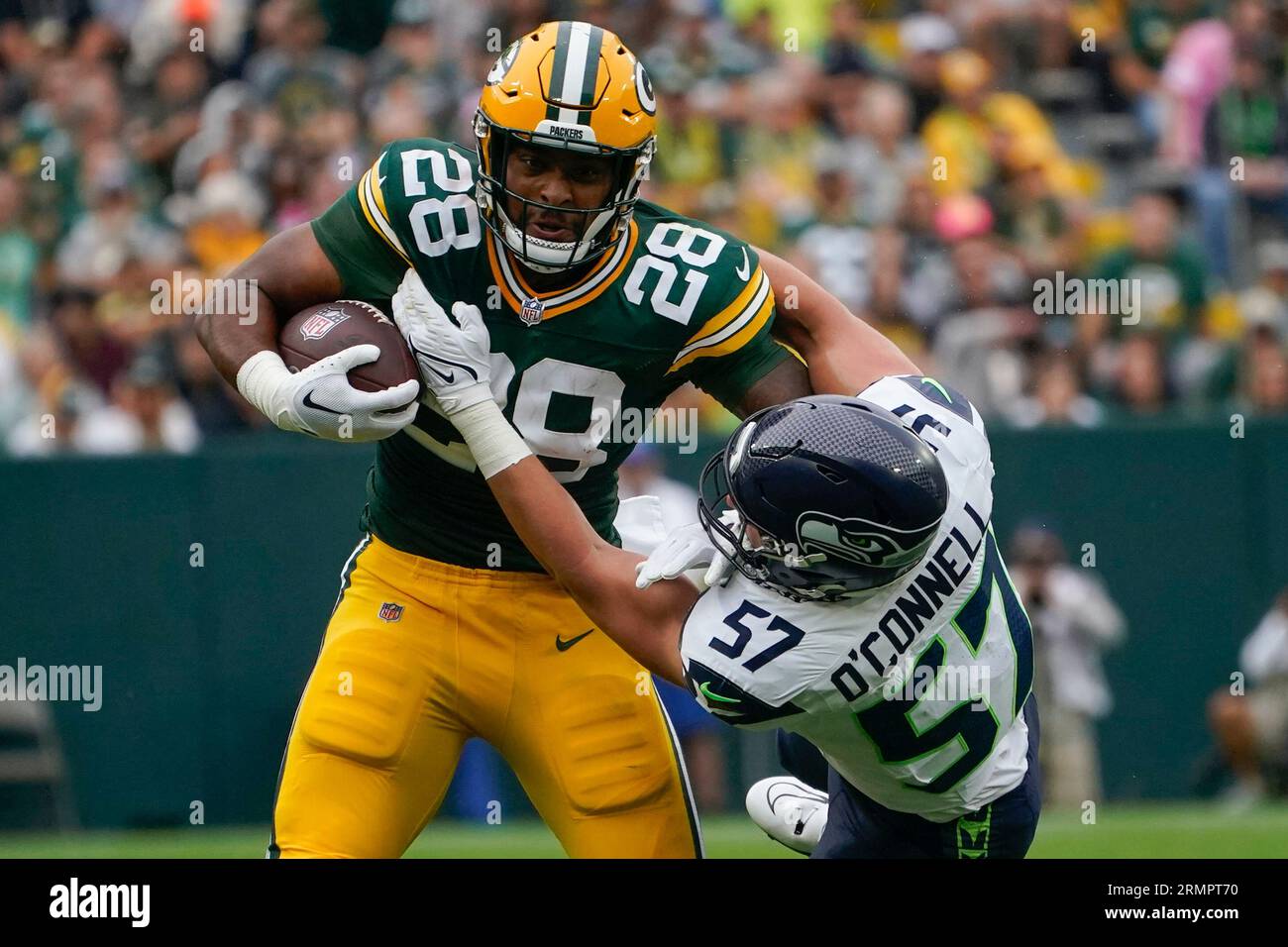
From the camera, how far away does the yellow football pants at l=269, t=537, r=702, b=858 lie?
406cm

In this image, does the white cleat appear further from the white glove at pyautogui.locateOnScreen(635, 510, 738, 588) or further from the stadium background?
the stadium background

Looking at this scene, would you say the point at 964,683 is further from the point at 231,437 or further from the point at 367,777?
the point at 231,437

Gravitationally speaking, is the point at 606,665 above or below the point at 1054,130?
below

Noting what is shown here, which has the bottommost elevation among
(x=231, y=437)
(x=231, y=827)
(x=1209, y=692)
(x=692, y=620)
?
(x=231, y=827)

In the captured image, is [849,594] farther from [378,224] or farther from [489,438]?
[378,224]

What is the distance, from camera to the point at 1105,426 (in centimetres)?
870

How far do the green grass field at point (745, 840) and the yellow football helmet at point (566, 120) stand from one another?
3278 millimetres

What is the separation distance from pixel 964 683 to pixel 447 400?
→ 1.19 meters

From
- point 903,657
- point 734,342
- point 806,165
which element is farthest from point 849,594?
point 806,165

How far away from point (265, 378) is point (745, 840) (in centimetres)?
391

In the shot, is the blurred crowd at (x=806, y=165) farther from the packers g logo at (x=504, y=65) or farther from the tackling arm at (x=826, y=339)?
the packers g logo at (x=504, y=65)

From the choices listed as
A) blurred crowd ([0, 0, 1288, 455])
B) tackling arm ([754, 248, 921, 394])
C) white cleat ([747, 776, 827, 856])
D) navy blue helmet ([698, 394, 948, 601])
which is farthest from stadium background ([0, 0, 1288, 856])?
navy blue helmet ([698, 394, 948, 601])

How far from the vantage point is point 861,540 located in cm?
345

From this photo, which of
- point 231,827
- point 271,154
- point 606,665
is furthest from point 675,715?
point 606,665
